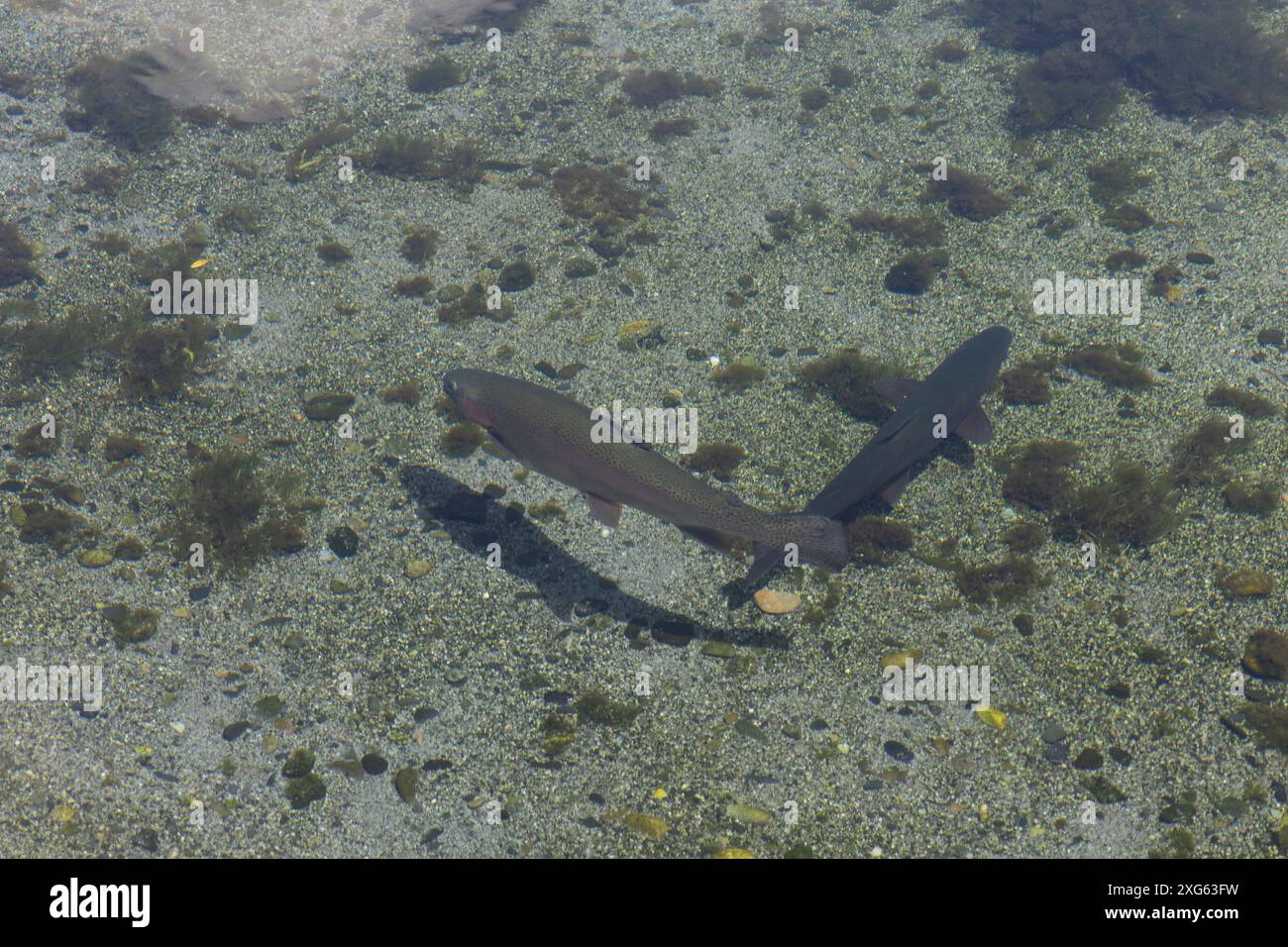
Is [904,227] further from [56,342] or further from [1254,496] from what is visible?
[56,342]

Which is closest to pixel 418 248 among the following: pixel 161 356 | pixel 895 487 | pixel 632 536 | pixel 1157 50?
pixel 161 356

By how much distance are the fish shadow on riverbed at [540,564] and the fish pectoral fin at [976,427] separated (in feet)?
9.62

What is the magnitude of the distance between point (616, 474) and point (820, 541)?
1687 millimetres

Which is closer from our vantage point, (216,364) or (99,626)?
(99,626)

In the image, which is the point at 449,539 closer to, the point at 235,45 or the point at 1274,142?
the point at 235,45

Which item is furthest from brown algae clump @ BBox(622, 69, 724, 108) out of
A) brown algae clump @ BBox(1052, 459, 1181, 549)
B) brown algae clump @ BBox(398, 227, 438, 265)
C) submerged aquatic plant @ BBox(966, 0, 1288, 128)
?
brown algae clump @ BBox(1052, 459, 1181, 549)

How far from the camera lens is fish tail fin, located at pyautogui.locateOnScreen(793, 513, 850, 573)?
631 centimetres

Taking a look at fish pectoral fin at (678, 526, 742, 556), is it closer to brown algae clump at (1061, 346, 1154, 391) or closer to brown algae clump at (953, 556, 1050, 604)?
brown algae clump at (953, 556, 1050, 604)

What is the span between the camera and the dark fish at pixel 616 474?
632 centimetres

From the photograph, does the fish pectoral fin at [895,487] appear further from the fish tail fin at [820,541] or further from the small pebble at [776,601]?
the fish tail fin at [820,541]

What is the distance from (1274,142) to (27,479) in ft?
54.1

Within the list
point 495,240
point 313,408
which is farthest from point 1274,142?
point 313,408

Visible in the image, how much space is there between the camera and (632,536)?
8.00m

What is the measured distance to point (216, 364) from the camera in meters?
9.23
